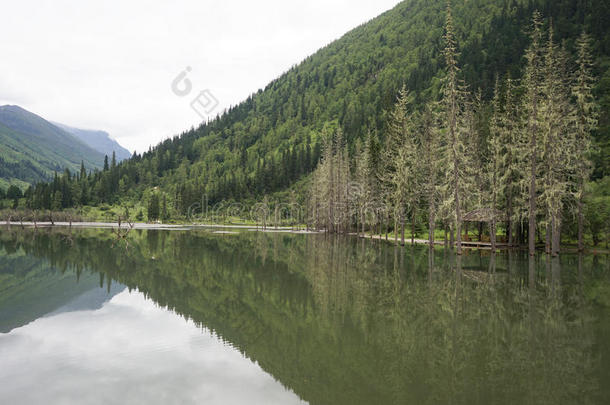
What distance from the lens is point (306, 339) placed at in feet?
39.4

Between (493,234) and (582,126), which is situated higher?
(582,126)

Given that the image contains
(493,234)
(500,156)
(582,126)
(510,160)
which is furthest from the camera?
(500,156)

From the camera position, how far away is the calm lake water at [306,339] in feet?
27.7

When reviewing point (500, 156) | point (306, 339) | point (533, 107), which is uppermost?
point (533, 107)

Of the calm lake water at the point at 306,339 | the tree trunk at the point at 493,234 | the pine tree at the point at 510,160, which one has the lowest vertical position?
the calm lake water at the point at 306,339

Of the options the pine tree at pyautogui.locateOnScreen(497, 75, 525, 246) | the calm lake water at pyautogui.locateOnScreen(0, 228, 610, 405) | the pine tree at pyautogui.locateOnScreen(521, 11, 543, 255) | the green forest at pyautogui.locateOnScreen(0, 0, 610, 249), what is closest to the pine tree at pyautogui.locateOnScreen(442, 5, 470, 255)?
the green forest at pyautogui.locateOnScreen(0, 0, 610, 249)

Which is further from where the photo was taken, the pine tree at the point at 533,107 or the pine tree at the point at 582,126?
the pine tree at the point at 582,126

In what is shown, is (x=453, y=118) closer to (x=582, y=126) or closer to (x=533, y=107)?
(x=533, y=107)

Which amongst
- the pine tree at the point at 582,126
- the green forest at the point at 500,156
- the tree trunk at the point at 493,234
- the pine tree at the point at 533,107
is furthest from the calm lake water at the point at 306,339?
the pine tree at the point at 582,126

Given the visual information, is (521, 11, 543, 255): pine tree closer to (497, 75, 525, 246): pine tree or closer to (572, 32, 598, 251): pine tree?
(497, 75, 525, 246): pine tree

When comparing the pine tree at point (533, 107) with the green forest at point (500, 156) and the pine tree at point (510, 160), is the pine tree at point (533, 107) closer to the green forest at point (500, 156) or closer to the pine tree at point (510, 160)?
the green forest at point (500, 156)

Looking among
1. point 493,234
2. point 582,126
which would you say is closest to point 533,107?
point 582,126

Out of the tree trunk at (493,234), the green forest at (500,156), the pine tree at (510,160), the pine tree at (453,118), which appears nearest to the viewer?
the green forest at (500,156)

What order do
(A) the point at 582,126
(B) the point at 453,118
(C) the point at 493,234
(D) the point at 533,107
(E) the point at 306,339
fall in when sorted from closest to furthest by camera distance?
(E) the point at 306,339 → (D) the point at 533,107 → (A) the point at 582,126 → (B) the point at 453,118 → (C) the point at 493,234
